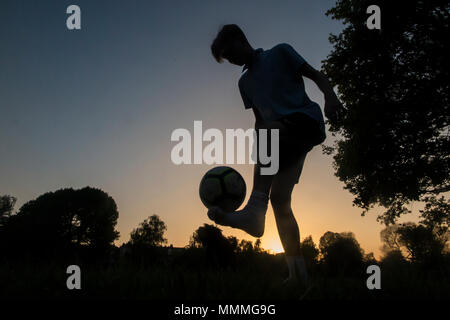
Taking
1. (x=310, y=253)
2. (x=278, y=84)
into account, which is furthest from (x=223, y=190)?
(x=310, y=253)

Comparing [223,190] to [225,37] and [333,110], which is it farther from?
[225,37]

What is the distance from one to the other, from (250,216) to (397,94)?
11.4 m

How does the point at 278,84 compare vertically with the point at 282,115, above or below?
above

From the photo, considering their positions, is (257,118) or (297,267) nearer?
(297,267)

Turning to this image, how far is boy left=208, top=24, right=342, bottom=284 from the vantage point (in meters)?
3.08

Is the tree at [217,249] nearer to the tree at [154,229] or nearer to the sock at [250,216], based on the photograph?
the sock at [250,216]

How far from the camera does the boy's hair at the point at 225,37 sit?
11.5 ft

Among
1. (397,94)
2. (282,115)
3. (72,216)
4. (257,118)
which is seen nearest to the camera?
(282,115)

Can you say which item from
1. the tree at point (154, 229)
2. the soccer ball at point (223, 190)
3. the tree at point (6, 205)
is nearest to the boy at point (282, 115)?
the soccer ball at point (223, 190)

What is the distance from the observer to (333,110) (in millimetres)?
3070

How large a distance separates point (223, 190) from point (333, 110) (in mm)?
1513

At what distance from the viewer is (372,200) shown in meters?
13.2

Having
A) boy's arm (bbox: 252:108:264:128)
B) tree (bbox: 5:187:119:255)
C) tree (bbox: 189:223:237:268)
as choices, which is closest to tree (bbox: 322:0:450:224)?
tree (bbox: 189:223:237:268)

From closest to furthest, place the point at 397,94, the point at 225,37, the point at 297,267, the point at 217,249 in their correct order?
1. the point at 297,267
2. the point at 225,37
3. the point at 217,249
4. the point at 397,94
